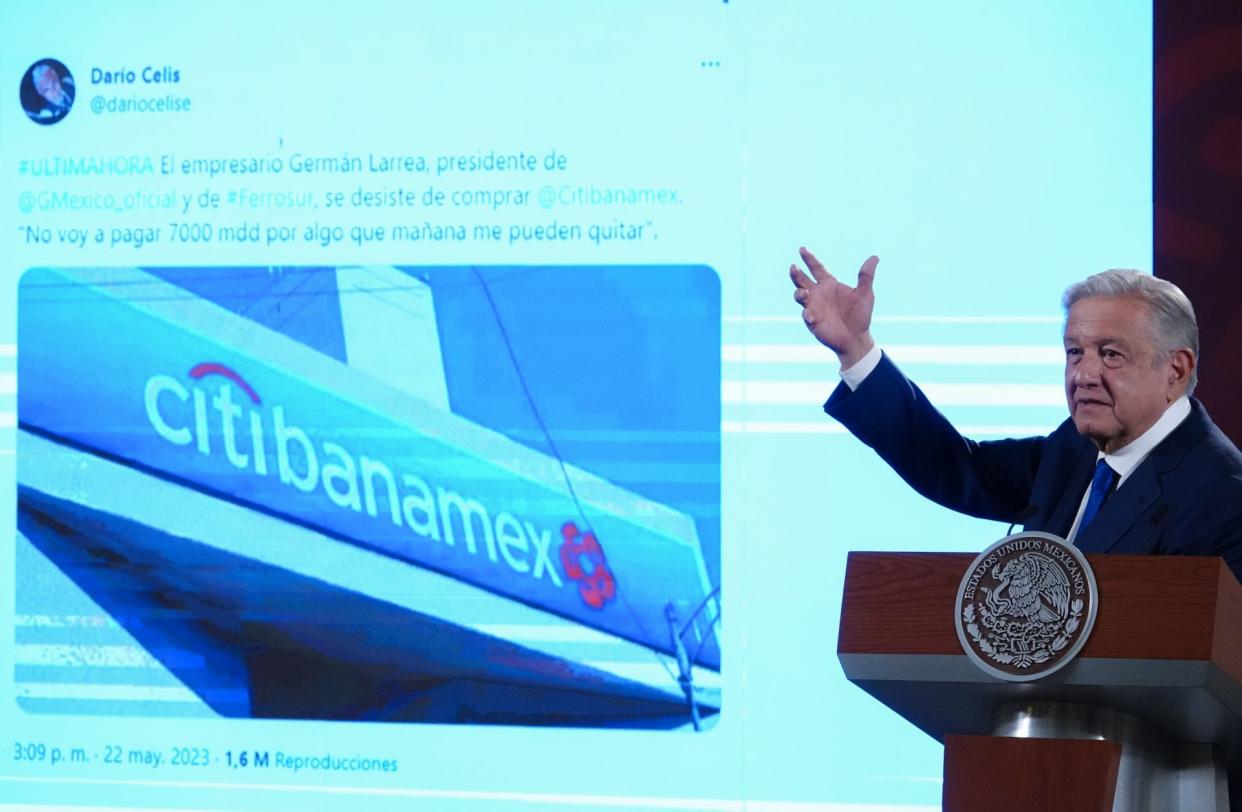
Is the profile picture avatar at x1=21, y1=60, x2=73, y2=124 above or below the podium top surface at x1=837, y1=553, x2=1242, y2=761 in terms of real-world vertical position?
above

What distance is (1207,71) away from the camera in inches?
131

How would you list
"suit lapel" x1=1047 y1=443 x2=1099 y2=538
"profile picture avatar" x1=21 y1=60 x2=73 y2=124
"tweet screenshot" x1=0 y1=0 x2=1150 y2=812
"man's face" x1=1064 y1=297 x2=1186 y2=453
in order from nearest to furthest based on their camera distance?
1. "man's face" x1=1064 y1=297 x2=1186 y2=453
2. "suit lapel" x1=1047 y1=443 x2=1099 y2=538
3. "tweet screenshot" x1=0 y1=0 x2=1150 y2=812
4. "profile picture avatar" x1=21 y1=60 x2=73 y2=124

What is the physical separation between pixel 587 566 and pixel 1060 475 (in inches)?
54.4

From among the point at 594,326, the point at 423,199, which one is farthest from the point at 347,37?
the point at 594,326

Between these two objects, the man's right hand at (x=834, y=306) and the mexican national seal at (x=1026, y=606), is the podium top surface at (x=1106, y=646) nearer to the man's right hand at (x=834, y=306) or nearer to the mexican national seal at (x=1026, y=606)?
the mexican national seal at (x=1026, y=606)

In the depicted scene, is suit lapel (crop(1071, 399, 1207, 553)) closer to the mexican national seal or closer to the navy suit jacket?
the navy suit jacket

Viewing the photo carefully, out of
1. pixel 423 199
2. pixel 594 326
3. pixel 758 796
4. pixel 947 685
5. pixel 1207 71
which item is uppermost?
pixel 1207 71

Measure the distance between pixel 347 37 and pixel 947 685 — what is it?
2.52 metres

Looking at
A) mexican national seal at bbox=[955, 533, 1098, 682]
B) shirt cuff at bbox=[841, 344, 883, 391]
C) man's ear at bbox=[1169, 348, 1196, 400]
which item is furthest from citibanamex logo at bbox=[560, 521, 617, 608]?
mexican national seal at bbox=[955, 533, 1098, 682]

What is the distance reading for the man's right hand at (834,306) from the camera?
7.97ft

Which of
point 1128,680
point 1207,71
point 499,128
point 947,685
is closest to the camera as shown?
point 1128,680

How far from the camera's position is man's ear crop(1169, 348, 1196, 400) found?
2.18 meters

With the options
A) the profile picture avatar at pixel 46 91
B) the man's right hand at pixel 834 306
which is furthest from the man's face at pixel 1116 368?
the profile picture avatar at pixel 46 91

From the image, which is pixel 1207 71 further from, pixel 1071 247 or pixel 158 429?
pixel 158 429
